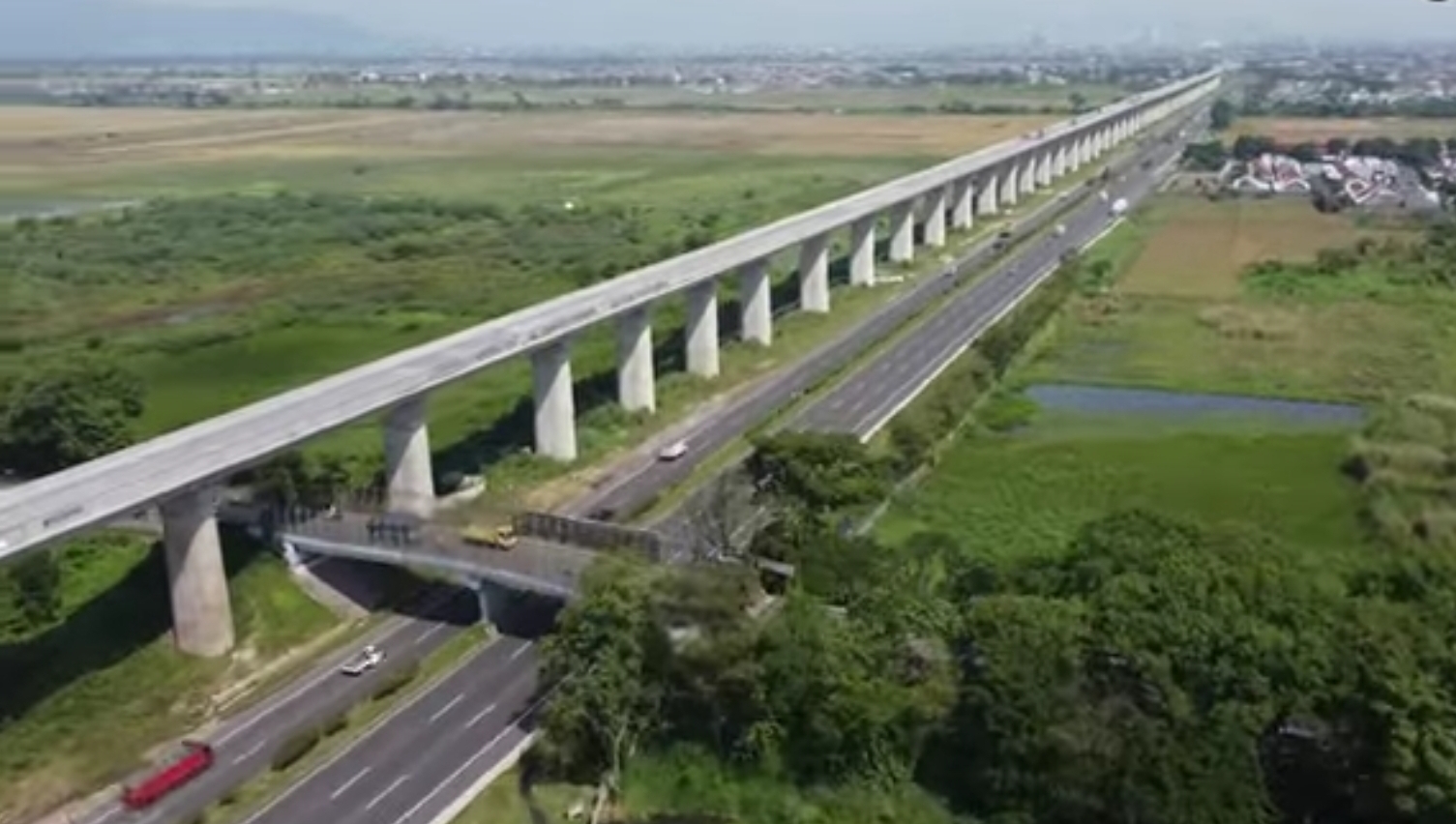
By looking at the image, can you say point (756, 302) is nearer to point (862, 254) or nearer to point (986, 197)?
point (862, 254)

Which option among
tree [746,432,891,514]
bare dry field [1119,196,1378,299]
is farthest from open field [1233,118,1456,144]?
tree [746,432,891,514]

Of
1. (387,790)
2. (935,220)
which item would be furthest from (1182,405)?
(935,220)

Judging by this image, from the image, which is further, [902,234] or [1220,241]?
[1220,241]

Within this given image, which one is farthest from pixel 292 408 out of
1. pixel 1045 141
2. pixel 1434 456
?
pixel 1045 141

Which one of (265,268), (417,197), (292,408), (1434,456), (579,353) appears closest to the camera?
(292,408)

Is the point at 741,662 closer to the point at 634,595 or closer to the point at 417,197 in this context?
the point at 634,595
